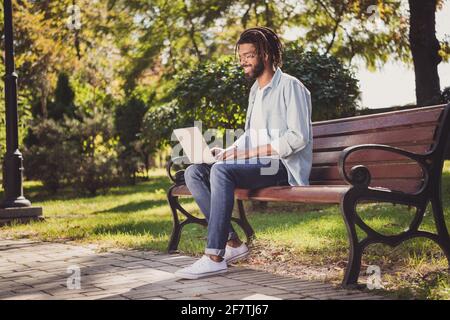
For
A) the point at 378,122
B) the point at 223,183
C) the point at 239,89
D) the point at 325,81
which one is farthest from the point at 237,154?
the point at 325,81

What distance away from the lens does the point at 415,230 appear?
14.5 ft

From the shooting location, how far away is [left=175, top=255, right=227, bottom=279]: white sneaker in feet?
14.7

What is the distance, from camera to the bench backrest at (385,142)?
444cm

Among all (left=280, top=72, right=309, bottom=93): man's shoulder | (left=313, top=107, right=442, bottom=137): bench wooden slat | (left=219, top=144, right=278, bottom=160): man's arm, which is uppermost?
(left=280, top=72, right=309, bottom=93): man's shoulder

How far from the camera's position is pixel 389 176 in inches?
181

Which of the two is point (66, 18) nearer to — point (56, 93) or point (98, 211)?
point (56, 93)

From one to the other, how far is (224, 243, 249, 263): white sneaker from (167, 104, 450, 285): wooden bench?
41cm

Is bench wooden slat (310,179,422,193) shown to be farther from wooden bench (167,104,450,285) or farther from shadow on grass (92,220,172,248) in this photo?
shadow on grass (92,220,172,248)

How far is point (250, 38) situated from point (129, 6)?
17003 millimetres

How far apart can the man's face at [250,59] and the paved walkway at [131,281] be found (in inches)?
59.0

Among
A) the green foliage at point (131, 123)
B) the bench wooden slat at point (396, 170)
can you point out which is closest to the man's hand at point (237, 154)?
the bench wooden slat at point (396, 170)

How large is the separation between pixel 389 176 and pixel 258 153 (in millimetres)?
959

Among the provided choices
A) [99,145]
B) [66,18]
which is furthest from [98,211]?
[66,18]

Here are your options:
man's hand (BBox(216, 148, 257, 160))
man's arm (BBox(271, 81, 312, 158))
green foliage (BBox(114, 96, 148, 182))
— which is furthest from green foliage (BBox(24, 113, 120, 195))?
man's arm (BBox(271, 81, 312, 158))
